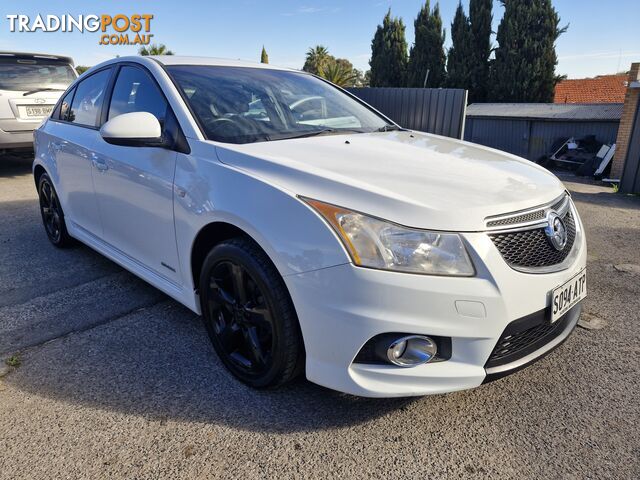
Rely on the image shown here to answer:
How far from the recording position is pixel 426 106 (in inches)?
354

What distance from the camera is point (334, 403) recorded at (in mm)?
2262

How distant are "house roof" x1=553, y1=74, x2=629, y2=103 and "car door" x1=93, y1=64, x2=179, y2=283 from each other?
31.1 m

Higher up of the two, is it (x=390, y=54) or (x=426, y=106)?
(x=390, y=54)

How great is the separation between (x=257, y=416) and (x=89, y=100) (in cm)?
278

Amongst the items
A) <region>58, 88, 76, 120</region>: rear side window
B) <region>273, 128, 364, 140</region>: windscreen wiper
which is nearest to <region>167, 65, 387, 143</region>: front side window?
<region>273, 128, 364, 140</region>: windscreen wiper

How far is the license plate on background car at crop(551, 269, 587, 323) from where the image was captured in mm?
2000

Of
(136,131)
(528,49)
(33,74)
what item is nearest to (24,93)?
(33,74)

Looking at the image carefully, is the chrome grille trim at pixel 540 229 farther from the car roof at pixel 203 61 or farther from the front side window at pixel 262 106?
the car roof at pixel 203 61

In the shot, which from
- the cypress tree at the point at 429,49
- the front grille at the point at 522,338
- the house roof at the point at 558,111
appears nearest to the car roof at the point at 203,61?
the front grille at the point at 522,338

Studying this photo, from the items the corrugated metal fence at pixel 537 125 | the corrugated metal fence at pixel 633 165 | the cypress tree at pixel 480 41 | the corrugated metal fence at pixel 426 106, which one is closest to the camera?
the corrugated metal fence at pixel 426 106

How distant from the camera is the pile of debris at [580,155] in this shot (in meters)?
15.3

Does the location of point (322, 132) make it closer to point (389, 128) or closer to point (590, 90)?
point (389, 128)

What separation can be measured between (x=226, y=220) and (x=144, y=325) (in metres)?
1.26

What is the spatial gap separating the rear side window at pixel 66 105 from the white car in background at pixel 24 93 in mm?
3790
